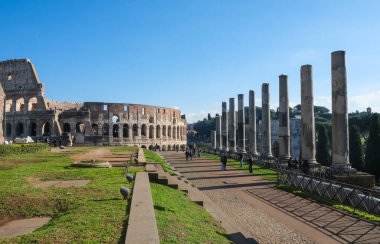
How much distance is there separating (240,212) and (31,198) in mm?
5679

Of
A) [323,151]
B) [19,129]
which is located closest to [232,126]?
[323,151]

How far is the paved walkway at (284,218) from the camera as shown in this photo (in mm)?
7574

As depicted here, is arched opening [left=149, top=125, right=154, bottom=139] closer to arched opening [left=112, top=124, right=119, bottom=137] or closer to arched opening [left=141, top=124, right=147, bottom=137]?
arched opening [left=141, top=124, right=147, bottom=137]

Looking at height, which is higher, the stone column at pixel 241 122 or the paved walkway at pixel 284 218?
the stone column at pixel 241 122

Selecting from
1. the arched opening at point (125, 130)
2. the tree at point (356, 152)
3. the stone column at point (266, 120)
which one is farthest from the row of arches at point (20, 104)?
the tree at point (356, 152)

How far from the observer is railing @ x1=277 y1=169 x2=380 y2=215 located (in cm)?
961

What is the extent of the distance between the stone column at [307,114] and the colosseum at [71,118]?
31105 millimetres

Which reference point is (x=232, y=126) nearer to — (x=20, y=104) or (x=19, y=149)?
(x=19, y=149)

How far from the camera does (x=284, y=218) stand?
934 centimetres

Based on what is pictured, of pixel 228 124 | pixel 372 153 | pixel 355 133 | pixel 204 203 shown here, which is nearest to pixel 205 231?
pixel 204 203

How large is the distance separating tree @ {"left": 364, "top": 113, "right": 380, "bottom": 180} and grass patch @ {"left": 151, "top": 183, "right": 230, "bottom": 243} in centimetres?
2368

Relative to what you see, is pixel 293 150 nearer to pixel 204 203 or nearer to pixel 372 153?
pixel 372 153

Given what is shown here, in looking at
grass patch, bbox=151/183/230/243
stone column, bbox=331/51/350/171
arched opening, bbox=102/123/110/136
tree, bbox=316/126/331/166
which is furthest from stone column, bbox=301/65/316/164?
arched opening, bbox=102/123/110/136

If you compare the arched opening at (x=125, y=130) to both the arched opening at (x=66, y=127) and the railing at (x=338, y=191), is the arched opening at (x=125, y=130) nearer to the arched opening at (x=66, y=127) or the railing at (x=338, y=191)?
the arched opening at (x=66, y=127)
